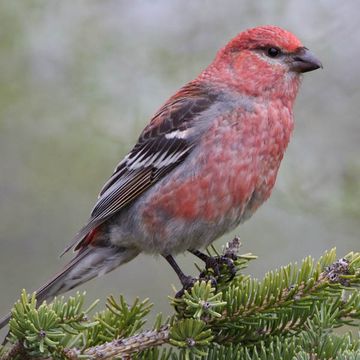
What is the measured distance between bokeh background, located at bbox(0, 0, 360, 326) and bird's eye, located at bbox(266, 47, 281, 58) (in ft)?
2.91

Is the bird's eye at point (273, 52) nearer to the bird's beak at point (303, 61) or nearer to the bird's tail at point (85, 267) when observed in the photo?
the bird's beak at point (303, 61)

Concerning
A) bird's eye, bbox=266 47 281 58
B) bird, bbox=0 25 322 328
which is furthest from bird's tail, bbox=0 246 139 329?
bird's eye, bbox=266 47 281 58

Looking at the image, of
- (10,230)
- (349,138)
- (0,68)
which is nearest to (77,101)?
(0,68)

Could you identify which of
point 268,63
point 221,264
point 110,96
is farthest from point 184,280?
point 110,96

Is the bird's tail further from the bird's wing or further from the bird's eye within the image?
the bird's eye

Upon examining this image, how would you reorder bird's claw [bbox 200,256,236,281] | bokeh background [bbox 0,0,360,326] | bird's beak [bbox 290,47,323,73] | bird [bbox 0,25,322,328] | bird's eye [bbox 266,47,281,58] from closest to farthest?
1. bird's claw [bbox 200,256,236,281]
2. bird [bbox 0,25,322,328]
3. bird's beak [bbox 290,47,323,73]
4. bird's eye [bbox 266,47,281,58]
5. bokeh background [bbox 0,0,360,326]

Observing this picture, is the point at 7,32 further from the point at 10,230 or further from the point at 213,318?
the point at 213,318

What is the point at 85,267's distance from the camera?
153 inches

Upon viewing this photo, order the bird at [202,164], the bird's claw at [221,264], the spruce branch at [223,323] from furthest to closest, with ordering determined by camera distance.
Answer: the bird at [202,164], the bird's claw at [221,264], the spruce branch at [223,323]

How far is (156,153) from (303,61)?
832mm

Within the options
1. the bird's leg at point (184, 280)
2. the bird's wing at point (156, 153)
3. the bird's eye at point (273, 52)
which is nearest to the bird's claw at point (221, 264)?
the bird's leg at point (184, 280)

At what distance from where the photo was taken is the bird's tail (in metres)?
3.75

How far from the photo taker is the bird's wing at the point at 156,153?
396cm

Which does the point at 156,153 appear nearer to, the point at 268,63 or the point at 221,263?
the point at 268,63
